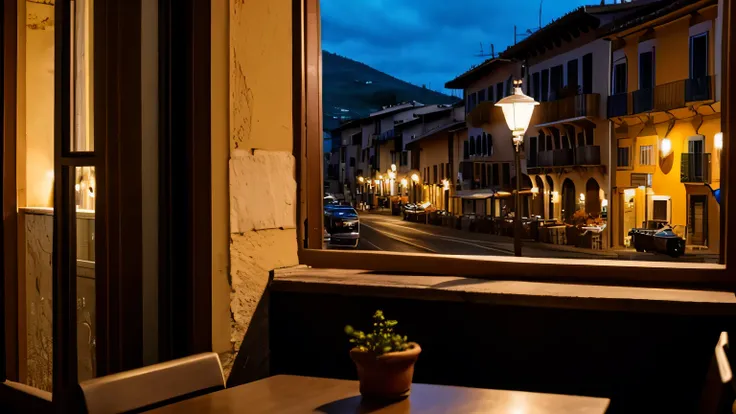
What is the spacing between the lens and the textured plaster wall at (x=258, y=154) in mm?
2656

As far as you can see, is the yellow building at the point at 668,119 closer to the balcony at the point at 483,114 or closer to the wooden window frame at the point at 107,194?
the balcony at the point at 483,114

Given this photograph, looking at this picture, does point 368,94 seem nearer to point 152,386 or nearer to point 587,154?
point 587,154

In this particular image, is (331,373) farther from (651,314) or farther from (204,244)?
(651,314)

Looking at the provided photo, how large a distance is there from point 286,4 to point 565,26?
818 inches

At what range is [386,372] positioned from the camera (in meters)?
1.65

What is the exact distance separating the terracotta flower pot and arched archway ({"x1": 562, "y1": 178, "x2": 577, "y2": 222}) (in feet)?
78.2

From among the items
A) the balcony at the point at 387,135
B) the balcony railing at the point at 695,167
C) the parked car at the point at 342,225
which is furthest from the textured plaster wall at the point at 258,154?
the balcony at the point at 387,135

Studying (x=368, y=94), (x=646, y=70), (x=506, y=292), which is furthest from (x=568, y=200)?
(x=368, y=94)

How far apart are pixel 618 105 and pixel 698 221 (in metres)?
4.51

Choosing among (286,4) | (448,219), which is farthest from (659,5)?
Answer: (286,4)

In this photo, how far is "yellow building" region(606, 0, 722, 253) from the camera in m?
17.0

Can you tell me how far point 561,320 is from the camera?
234cm

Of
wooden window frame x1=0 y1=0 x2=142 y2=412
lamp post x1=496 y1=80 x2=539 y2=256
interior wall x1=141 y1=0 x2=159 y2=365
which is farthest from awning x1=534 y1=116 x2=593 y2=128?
wooden window frame x1=0 y1=0 x2=142 y2=412

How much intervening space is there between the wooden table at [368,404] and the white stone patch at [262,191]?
3.21ft
